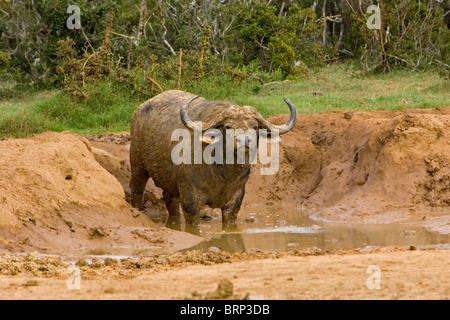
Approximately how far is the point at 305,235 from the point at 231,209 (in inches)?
54.1

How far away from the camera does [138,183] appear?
37.5ft

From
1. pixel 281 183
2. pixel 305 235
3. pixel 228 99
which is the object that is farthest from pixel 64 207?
pixel 228 99

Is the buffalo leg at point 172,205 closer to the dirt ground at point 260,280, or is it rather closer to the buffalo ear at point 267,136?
the buffalo ear at point 267,136

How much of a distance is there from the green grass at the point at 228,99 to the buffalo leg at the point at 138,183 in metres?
3.57

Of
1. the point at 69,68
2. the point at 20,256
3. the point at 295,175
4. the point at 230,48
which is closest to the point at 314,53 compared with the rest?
the point at 230,48

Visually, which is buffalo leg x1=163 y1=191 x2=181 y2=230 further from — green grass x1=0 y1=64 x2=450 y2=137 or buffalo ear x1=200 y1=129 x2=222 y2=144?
green grass x1=0 y1=64 x2=450 y2=137

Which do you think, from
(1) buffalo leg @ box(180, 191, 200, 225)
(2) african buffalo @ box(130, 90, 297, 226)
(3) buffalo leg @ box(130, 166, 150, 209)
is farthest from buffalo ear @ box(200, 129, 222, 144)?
(3) buffalo leg @ box(130, 166, 150, 209)

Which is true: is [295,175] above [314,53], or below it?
below

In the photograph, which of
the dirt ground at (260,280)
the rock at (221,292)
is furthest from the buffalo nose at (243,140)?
the rock at (221,292)

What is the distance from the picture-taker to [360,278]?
5379 mm

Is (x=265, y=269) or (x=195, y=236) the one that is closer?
(x=265, y=269)

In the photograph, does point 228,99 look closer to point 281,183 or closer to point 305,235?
point 281,183

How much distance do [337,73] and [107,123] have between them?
26.6ft
